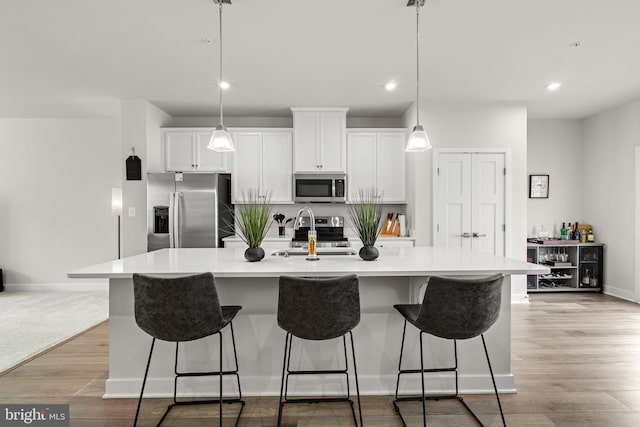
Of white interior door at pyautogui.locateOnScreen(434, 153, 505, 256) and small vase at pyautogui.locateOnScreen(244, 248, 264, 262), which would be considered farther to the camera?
white interior door at pyautogui.locateOnScreen(434, 153, 505, 256)

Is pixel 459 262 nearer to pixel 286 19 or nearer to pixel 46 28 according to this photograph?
pixel 286 19

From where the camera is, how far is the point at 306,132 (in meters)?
5.17

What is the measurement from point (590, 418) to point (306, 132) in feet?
13.4

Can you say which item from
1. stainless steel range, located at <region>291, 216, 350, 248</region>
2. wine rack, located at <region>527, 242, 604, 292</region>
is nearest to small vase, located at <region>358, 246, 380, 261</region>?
stainless steel range, located at <region>291, 216, 350, 248</region>

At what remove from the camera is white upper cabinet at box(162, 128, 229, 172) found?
206 inches

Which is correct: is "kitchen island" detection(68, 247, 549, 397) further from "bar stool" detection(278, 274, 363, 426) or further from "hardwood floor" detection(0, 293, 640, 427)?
"bar stool" detection(278, 274, 363, 426)

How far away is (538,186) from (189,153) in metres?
5.20

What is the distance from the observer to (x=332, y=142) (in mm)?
5168

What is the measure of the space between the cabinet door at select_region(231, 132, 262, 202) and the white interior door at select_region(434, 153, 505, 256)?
2.38 meters

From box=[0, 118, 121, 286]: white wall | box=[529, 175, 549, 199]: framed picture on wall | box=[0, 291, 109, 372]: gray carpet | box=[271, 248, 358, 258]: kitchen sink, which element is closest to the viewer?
box=[271, 248, 358, 258]: kitchen sink

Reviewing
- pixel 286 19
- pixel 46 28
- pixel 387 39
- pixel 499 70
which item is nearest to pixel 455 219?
pixel 499 70

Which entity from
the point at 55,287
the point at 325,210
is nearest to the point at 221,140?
the point at 325,210

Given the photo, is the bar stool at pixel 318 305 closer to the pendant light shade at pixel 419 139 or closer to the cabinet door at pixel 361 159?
the pendant light shade at pixel 419 139

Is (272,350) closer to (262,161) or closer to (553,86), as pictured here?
→ (262,161)
